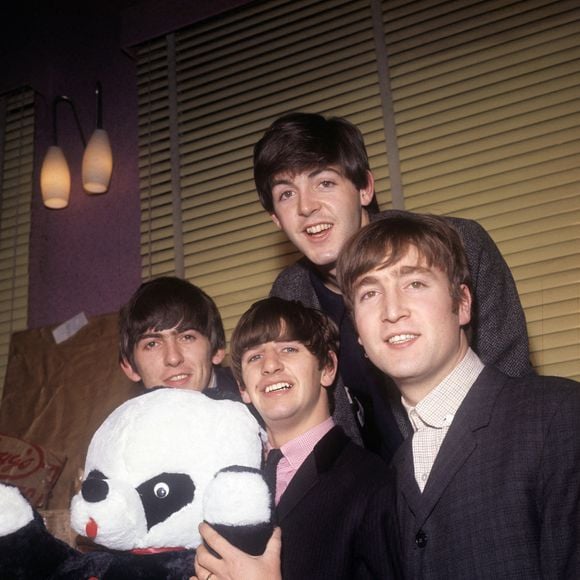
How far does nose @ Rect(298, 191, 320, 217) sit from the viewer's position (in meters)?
1.83

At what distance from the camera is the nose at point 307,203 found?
72.1 inches

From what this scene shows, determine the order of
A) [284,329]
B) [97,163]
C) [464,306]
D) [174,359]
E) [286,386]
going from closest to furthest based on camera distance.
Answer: [464,306] → [286,386] → [284,329] → [174,359] → [97,163]

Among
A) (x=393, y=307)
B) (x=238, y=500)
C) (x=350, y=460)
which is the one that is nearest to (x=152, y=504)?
(x=238, y=500)

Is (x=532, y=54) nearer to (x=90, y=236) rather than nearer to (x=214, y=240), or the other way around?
(x=214, y=240)

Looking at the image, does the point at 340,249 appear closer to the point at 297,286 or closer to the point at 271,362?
the point at 297,286

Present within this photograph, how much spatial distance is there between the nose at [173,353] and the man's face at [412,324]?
0.57 m

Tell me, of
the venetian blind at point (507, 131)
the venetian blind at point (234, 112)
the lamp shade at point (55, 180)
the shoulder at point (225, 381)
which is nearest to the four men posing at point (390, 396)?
the shoulder at point (225, 381)

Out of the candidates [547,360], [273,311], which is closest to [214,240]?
[273,311]

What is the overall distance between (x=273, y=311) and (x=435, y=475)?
2.18 feet

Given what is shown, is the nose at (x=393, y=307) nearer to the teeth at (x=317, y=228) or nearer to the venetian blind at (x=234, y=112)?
the teeth at (x=317, y=228)

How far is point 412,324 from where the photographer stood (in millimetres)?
1288

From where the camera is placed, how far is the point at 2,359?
3.16 metres

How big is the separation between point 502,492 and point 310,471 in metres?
0.46

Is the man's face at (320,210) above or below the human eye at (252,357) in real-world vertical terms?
above
